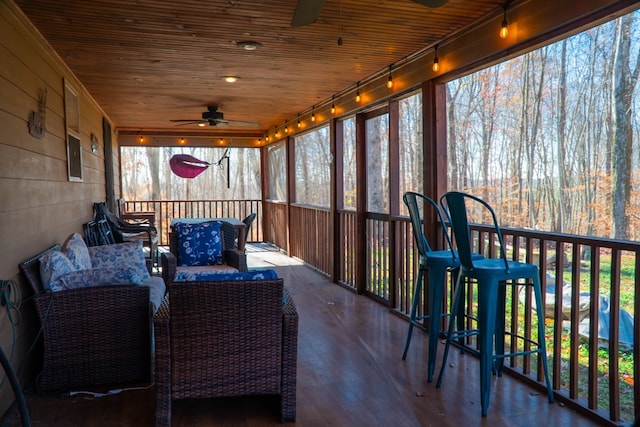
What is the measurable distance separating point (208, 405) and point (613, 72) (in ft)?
12.7

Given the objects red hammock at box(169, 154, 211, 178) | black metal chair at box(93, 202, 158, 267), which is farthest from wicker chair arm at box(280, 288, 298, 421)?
red hammock at box(169, 154, 211, 178)

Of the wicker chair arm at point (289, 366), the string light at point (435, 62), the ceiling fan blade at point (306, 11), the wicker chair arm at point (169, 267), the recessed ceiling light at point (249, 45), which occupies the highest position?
the recessed ceiling light at point (249, 45)

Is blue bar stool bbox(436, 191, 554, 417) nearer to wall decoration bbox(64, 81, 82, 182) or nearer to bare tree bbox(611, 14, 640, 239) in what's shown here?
bare tree bbox(611, 14, 640, 239)

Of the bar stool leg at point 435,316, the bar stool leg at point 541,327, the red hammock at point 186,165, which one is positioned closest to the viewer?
the bar stool leg at point 541,327

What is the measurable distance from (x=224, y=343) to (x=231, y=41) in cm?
246

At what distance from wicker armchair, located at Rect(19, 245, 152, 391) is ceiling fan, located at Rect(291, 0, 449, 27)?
6.11 feet

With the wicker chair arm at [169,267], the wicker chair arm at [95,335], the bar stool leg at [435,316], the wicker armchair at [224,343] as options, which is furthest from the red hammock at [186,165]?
the wicker armchair at [224,343]

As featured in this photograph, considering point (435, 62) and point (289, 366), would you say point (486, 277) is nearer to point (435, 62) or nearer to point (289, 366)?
point (289, 366)

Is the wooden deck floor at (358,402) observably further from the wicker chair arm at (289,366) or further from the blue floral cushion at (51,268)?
the blue floral cushion at (51,268)

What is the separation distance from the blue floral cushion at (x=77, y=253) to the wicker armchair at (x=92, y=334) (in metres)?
0.35

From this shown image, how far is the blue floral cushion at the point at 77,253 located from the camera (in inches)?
136

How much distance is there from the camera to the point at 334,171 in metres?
6.07

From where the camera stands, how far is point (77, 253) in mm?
3564

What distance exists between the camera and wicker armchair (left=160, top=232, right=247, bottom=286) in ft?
13.8
